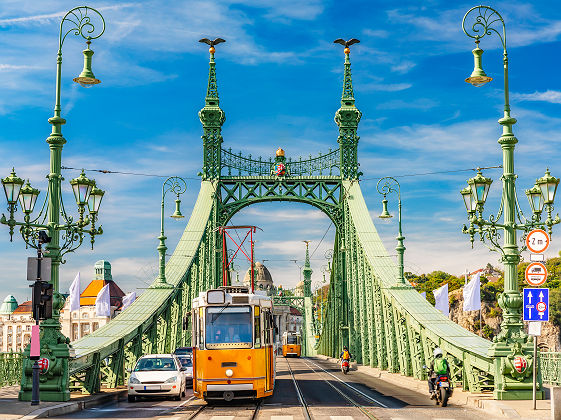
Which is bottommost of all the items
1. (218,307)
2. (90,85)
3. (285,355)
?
(285,355)

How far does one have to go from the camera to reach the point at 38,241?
19875mm

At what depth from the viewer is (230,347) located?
2030 centimetres

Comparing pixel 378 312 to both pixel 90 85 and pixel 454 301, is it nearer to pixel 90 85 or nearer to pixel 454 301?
pixel 90 85

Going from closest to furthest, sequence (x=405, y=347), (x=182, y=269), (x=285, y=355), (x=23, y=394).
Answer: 1. (x=23, y=394)
2. (x=405, y=347)
3. (x=182, y=269)
4. (x=285, y=355)

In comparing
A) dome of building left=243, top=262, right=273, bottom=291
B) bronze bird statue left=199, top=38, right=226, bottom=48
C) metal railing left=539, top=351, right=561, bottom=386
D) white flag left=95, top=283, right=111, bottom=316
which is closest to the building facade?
dome of building left=243, top=262, right=273, bottom=291

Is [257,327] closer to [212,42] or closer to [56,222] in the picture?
[56,222]

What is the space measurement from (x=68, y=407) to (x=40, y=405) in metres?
0.68

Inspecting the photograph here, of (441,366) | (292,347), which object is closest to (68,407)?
(441,366)

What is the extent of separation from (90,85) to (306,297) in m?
89.8

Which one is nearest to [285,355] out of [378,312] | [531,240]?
[378,312]

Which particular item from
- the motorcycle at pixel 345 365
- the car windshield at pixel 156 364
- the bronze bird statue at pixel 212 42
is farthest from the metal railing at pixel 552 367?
the bronze bird statue at pixel 212 42

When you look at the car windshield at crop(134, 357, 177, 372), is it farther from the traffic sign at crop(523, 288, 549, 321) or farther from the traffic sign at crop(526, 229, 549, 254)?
the traffic sign at crop(526, 229, 549, 254)

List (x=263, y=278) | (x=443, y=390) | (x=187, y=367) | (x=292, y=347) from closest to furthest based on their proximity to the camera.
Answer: (x=443, y=390) → (x=187, y=367) → (x=292, y=347) → (x=263, y=278)

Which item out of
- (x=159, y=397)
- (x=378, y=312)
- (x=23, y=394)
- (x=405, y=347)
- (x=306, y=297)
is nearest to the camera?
(x=23, y=394)
